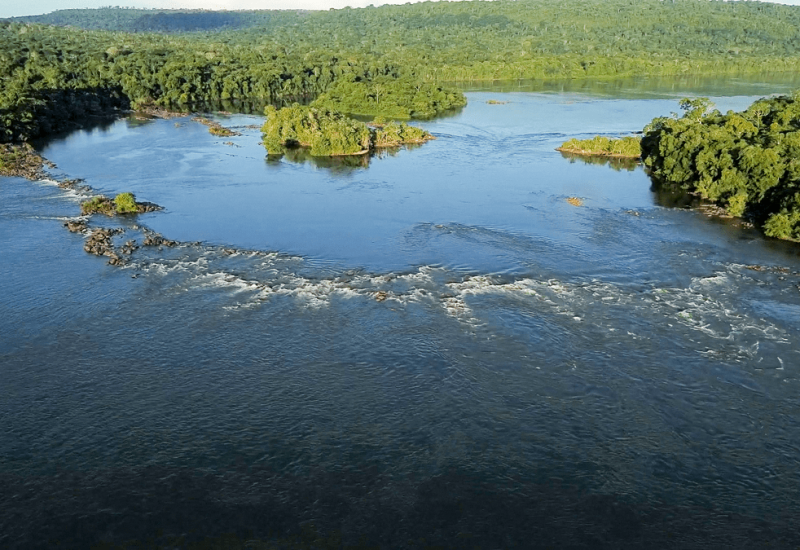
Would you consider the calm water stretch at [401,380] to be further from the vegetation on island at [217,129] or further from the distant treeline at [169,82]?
the distant treeline at [169,82]

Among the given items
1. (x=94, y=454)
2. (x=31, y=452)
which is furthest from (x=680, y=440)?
(x=31, y=452)

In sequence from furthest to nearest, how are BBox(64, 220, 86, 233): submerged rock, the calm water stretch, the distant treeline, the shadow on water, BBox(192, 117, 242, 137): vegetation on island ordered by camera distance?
the distant treeline < BBox(192, 117, 242, 137): vegetation on island < the shadow on water < BBox(64, 220, 86, 233): submerged rock < the calm water stretch

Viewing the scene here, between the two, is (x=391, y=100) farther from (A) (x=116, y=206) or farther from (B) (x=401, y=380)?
(B) (x=401, y=380)

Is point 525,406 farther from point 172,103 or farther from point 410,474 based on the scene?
point 172,103

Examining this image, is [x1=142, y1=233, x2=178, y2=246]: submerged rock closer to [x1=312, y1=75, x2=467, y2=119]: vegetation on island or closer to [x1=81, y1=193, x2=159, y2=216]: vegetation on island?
[x1=81, y1=193, x2=159, y2=216]: vegetation on island

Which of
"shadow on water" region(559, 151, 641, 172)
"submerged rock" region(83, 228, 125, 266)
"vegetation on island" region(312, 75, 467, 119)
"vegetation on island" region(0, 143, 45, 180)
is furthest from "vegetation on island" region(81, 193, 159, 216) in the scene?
"vegetation on island" region(312, 75, 467, 119)
